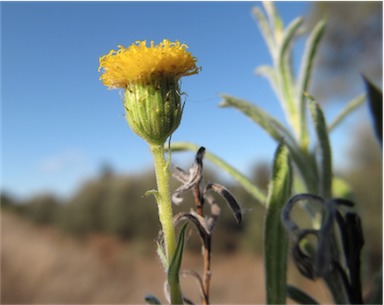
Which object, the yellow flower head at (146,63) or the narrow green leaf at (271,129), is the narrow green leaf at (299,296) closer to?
the narrow green leaf at (271,129)

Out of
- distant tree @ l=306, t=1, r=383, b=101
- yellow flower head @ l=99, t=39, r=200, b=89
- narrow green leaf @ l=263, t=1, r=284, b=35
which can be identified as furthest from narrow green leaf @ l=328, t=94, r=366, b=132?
distant tree @ l=306, t=1, r=383, b=101

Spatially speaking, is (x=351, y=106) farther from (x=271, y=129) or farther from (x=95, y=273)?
(x=95, y=273)

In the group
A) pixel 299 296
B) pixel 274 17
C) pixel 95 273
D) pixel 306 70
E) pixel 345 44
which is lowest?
pixel 95 273

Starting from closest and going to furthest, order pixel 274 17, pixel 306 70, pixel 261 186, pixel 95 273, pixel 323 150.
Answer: pixel 323 150 → pixel 306 70 → pixel 274 17 → pixel 261 186 → pixel 95 273

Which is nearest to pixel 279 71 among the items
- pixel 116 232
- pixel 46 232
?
pixel 116 232

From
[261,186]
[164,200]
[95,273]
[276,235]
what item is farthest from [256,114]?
[95,273]

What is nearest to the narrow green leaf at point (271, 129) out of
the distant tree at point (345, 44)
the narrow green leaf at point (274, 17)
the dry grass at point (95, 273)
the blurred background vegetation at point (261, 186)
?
the narrow green leaf at point (274, 17)

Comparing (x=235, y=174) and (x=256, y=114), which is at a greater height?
(x=256, y=114)
